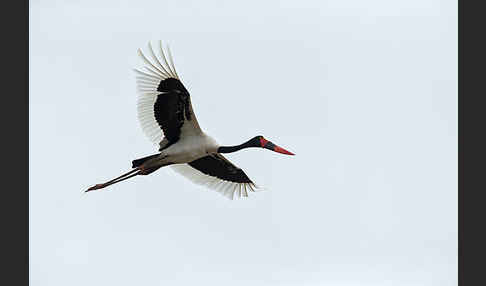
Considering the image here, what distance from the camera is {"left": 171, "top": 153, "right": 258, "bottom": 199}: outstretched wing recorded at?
30.3 metres

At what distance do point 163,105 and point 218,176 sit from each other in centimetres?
311

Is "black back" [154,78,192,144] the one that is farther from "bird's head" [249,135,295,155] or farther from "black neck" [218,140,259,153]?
"bird's head" [249,135,295,155]

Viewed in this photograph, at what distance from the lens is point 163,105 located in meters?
28.3

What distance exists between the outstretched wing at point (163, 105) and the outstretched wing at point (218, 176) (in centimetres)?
169

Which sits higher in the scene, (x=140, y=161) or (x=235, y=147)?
(x=235, y=147)

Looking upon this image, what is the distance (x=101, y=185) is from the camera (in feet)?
97.8

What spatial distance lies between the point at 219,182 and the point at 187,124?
2.67 meters

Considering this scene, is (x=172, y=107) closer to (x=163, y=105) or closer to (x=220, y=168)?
(x=163, y=105)

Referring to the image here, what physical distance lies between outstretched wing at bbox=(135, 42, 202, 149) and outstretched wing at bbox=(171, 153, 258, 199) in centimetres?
169

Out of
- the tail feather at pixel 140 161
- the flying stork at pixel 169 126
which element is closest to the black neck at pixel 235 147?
the flying stork at pixel 169 126

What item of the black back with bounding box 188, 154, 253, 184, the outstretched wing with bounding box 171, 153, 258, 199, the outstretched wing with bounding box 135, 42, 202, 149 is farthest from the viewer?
the outstretched wing with bounding box 171, 153, 258, 199

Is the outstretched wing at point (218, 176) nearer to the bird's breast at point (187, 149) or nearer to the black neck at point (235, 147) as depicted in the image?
the black neck at point (235, 147)

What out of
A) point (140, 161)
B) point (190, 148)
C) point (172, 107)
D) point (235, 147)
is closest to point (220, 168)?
point (235, 147)

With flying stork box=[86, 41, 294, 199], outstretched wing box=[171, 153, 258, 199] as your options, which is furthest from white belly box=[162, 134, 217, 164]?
outstretched wing box=[171, 153, 258, 199]
